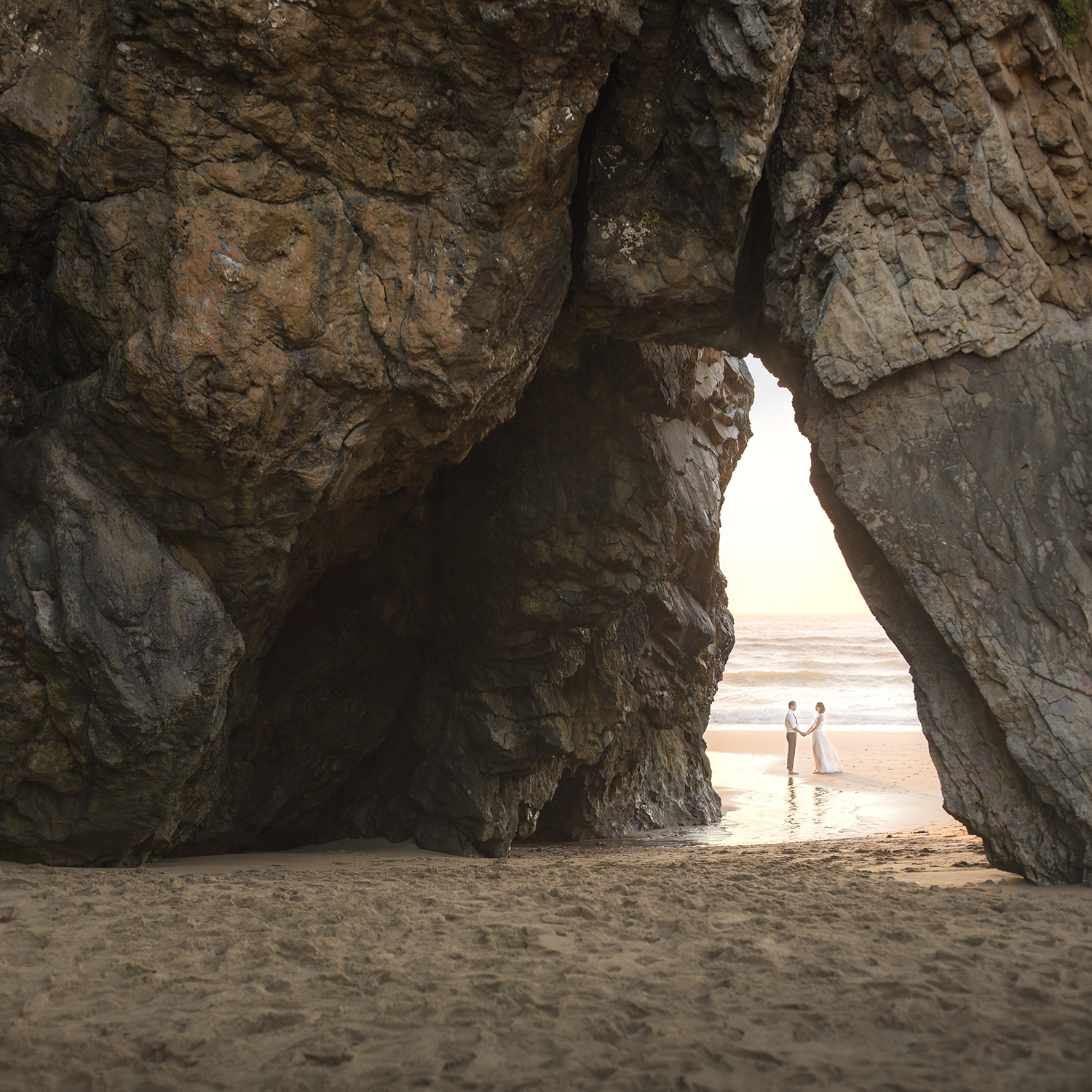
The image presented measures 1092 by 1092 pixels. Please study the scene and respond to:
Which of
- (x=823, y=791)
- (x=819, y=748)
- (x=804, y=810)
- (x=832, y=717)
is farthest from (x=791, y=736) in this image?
(x=832, y=717)

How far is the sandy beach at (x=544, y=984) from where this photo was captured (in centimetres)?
325

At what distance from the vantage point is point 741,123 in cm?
695

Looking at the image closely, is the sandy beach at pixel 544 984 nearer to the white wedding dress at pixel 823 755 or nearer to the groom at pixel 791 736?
the white wedding dress at pixel 823 755

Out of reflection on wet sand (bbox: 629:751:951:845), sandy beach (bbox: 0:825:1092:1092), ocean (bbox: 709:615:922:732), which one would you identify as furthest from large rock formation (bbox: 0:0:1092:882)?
ocean (bbox: 709:615:922:732)

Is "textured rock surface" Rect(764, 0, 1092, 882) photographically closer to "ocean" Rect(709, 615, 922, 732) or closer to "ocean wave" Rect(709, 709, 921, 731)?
"ocean" Rect(709, 615, 922, 732)

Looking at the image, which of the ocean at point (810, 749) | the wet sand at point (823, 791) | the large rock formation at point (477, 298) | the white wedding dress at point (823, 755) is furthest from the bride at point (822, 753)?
the large rock formation at point (477, 298)

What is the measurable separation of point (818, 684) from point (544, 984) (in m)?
38.9

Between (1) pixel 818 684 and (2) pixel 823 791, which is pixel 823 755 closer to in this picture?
(2) pixel 823 791

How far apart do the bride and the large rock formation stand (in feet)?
40.4

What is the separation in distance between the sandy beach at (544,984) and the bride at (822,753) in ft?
42.5

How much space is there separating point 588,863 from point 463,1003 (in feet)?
13.3

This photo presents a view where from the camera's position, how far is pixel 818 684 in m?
40.5

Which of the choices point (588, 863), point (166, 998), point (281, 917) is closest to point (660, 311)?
point (588, 863)

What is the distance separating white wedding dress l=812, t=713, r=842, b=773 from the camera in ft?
61.7
